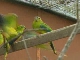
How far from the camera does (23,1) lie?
9.20 ft

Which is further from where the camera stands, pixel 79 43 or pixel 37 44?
pixel 79 43

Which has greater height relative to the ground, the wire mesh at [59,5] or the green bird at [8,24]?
the green bird at [8,24]

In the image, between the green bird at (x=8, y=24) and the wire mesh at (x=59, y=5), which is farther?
the wire mesh at (x=59, y=5)

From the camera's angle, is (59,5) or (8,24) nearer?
(8,24)

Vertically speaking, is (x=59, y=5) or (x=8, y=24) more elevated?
(x=8, y=24)

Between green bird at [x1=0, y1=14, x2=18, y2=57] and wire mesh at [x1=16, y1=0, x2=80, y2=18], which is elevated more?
green bird at [x1=0, y1=14, x2=18, y2=57]

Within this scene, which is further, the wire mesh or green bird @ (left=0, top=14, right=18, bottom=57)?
the wire mesh

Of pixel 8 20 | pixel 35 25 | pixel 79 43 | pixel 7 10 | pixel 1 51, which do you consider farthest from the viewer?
pixel 79 43

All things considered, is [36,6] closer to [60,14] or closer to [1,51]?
[60,14]

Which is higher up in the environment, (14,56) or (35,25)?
(35,25)

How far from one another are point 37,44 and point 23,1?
1.32 metres

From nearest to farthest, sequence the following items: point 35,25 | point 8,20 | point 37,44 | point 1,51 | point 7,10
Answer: point 8,20 < point 37,44 < point 1,51 < point 35,25 < point 7,10

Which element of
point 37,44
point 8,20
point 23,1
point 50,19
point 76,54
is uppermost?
point 8,20

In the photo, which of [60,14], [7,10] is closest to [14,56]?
[7,10]
